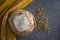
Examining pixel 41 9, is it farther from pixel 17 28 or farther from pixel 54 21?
pixel 17 28

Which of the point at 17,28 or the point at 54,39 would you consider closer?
the point at 17,28

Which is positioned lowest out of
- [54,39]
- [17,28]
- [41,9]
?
[54,39]

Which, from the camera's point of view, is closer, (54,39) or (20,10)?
(20,10)

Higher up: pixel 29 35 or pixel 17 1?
pixel 17 1

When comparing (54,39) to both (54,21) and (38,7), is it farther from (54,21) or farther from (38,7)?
(38,7)

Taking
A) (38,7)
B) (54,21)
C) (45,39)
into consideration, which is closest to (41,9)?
(38,7)

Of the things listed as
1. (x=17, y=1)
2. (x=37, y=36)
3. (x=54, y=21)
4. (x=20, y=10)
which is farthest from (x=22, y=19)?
(x=54, y=21)
